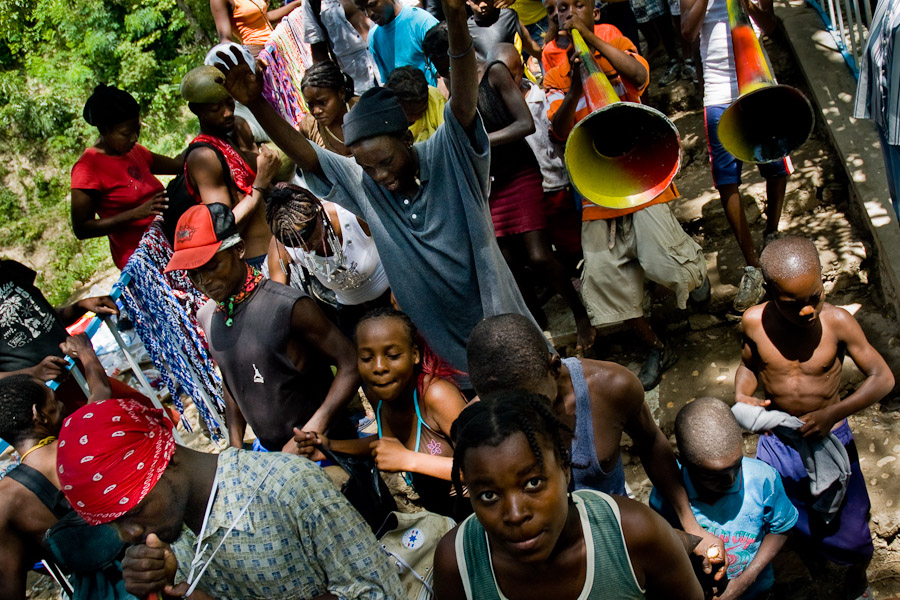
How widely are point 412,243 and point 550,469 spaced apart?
147cm

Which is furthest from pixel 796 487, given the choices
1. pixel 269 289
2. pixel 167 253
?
pixel 167 253

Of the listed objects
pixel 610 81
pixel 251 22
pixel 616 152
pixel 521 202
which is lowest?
pixel 521 202

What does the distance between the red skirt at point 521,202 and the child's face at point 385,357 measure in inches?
62.9

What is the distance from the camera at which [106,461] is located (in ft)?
6.50

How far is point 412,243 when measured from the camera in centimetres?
311

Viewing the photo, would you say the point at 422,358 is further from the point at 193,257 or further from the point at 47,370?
the point at 47,370

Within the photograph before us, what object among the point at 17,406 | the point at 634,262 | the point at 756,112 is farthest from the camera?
the point at 634,262

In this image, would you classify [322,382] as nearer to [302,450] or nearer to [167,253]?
[302,450]

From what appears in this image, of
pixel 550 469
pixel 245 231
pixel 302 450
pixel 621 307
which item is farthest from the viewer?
pixel 245 231

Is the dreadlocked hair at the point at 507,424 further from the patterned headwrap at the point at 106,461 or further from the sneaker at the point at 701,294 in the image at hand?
the sneaker at the point at 701,294

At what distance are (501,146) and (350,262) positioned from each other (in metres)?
1.16

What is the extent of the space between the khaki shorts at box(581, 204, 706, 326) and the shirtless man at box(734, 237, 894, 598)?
90 centimetres

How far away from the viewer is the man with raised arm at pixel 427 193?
289 cm

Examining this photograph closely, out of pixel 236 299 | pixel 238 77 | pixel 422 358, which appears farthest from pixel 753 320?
pixel 238 77
